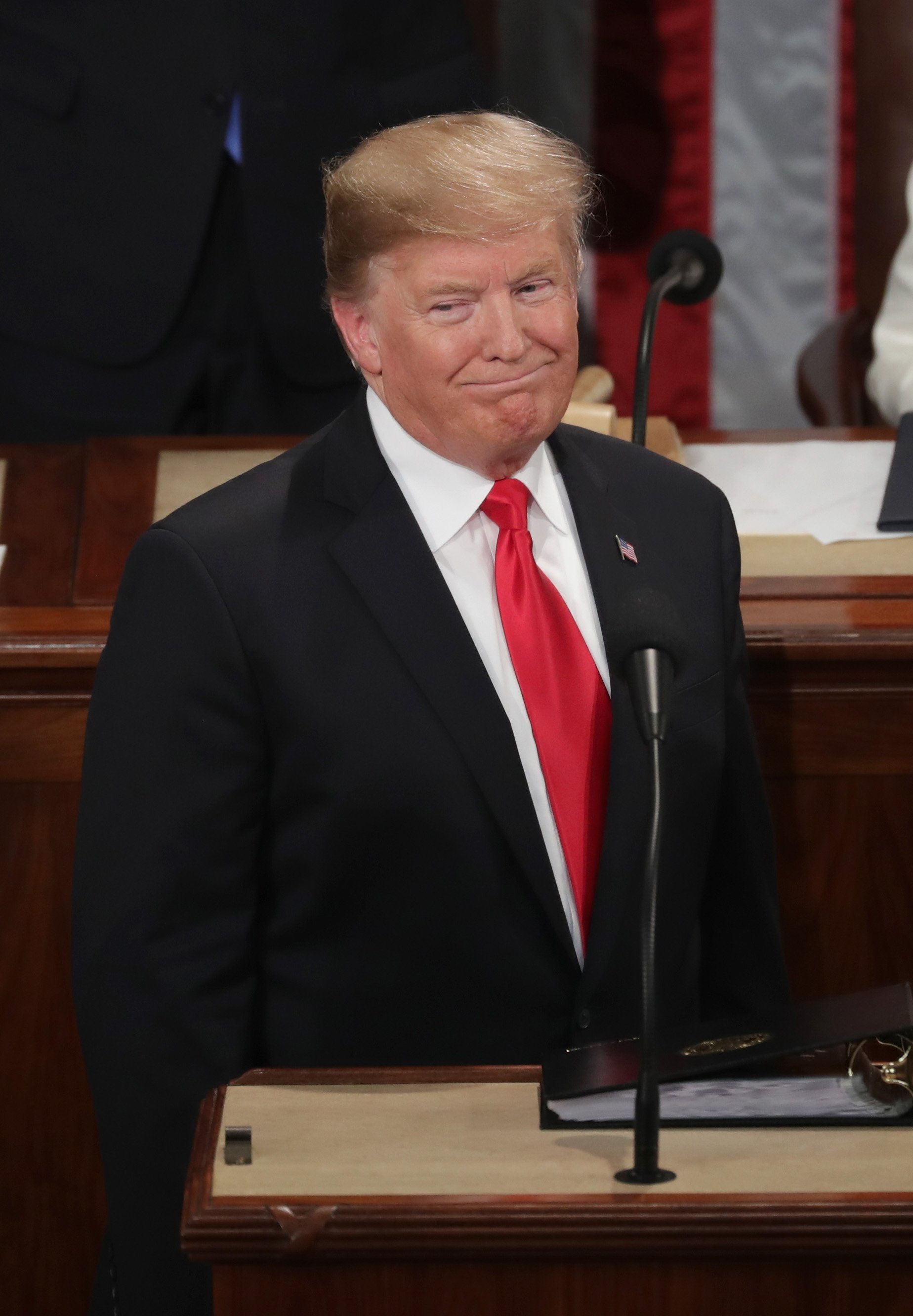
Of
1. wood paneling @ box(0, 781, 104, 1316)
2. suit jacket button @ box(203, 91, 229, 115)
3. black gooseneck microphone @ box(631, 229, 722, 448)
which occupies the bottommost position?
wood paneling @ box(0, 781, 104, 1316)

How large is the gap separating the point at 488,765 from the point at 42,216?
138 centimetres

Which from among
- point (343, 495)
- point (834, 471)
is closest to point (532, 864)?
point (343, 495)

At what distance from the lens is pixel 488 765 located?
1235 millimetres

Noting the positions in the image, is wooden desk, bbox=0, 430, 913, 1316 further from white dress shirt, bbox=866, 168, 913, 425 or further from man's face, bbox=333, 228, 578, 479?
white dress shirt, bbox=866, 168, 913, 425

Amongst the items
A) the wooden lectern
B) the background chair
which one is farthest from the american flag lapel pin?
the background chair

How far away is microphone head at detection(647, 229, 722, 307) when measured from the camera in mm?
1837

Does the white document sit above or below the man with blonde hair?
below

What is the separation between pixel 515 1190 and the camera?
2.89ft

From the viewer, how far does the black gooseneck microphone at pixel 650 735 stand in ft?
2.90

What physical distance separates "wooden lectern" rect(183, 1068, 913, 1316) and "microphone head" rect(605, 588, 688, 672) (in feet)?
0.90

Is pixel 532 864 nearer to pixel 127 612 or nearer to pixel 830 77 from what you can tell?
pixel 127 612

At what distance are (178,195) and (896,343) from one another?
1032 mm

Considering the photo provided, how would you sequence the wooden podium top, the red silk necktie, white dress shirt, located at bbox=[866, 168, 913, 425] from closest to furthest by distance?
the wooden podium top < the red silk necktie < white dress shirt, located at bbox=[866, 168, 913, 425]

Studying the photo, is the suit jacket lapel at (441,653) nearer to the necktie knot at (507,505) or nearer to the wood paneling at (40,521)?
the necktie knot at (507,505)
